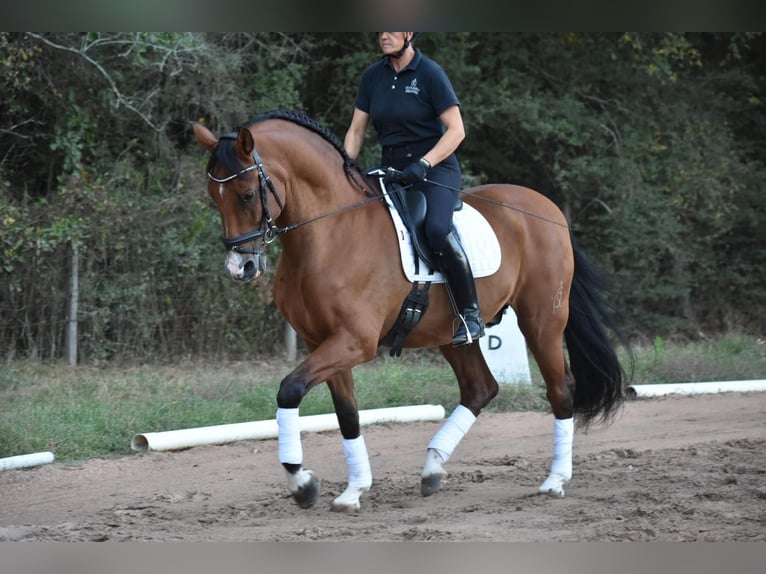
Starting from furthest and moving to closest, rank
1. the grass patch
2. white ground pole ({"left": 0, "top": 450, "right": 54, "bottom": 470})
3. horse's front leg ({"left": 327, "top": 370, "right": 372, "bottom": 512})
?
the grass patch → white ground pole ({"left": 0, "top": 450, "right": 54, "bottom": 470}) → horse's front leg ({"left": 327, "top": 370, "right": 372, "bottom": 512})

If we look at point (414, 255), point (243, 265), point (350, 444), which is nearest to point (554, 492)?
point (350, 444)

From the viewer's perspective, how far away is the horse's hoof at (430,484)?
6.56m

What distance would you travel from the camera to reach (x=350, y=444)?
6254 millimetres

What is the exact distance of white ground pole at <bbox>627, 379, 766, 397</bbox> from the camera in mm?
10648

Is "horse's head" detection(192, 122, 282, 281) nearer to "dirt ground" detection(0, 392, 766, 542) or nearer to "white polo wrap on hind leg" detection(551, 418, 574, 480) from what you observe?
"dirt ground" detection(0, 392, 766, 542)

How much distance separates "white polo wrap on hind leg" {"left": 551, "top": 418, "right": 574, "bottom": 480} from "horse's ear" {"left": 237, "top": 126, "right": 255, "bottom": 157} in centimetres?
294

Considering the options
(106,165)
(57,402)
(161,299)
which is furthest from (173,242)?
(57,402)

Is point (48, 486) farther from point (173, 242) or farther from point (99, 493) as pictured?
point (173, 242)

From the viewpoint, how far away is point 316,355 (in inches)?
223

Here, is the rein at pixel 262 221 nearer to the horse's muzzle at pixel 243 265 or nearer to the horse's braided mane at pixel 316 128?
the horse's muzzle at pixel 243 265

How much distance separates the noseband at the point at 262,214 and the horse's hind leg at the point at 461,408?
2.01 m

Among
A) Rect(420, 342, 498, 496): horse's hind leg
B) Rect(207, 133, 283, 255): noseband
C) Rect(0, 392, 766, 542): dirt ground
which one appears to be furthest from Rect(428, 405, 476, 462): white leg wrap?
Rect(207, 133, 283, 255): noseband

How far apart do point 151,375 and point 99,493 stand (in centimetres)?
412

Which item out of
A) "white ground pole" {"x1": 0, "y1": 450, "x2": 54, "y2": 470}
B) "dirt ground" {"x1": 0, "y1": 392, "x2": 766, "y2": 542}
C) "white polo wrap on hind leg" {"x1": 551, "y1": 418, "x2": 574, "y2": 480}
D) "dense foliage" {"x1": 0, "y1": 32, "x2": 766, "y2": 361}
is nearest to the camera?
"dirt ground" {"x1": 0, "y1": 392, "x2": 766, "y2": 542}
